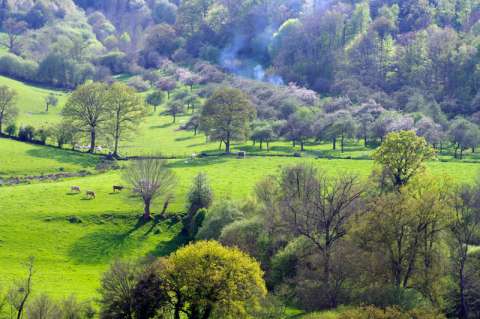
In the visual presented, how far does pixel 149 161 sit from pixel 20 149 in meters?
35.5

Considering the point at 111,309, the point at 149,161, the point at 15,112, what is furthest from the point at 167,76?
the point at 111,309

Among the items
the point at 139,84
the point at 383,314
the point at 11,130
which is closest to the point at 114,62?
the point at 139,84

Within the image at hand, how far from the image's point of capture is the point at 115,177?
8619 centimetres

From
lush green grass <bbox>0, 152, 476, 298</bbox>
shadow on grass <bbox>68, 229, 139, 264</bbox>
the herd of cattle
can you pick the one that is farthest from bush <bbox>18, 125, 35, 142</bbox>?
shadow on grass <bbox>68, 229, 139, 264</bbox>

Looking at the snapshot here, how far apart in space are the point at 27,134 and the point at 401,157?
228 feet

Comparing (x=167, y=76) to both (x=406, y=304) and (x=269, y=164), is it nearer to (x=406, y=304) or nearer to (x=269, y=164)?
(x=269, y=164)

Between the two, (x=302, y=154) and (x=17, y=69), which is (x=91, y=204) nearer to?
(x=302, y=154)

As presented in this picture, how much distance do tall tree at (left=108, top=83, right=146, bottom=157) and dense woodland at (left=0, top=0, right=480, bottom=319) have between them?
0.39m

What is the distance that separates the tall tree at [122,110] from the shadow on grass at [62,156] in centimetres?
765

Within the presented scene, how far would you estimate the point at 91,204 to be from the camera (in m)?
74.2

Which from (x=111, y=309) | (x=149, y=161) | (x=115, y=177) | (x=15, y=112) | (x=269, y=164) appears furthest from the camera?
(x=15, y=112)

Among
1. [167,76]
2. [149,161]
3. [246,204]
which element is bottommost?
[246,204]

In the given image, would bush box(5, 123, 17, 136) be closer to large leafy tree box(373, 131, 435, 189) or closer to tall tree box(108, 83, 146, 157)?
tall tree box(108, 83, 146, 157)

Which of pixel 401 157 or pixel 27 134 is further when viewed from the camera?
pixel 27 134
